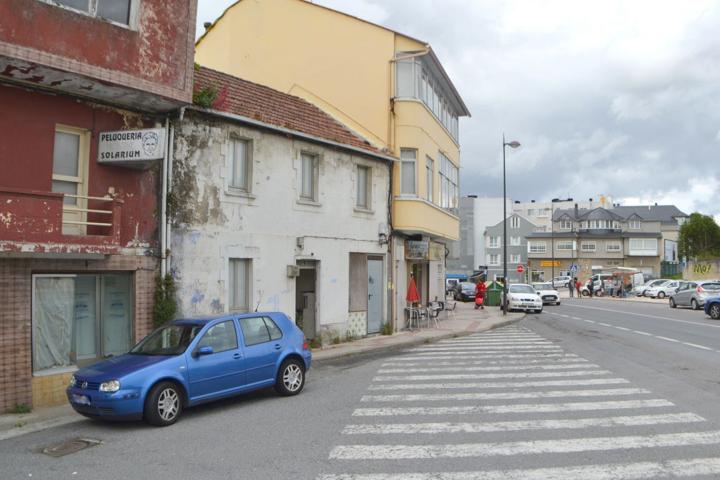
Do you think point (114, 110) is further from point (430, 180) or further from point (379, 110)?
point (430, 180)

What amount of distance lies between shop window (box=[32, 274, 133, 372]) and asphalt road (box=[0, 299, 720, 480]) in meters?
2.35

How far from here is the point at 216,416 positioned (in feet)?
29.0

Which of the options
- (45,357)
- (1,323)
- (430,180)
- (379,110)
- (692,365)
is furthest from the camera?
(430,180)

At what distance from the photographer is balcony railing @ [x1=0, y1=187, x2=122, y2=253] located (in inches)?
367

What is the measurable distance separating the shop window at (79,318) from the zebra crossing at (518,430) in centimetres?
491

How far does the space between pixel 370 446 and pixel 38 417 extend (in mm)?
5527

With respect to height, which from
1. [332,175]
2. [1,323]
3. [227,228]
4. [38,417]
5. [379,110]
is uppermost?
[379,110]

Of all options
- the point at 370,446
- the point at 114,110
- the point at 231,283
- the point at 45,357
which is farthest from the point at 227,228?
the point at 370,446

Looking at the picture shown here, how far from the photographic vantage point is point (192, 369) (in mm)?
8695

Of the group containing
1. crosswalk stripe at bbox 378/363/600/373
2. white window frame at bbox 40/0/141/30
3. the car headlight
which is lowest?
crosswalk stripe at bbox 378/363/600/373

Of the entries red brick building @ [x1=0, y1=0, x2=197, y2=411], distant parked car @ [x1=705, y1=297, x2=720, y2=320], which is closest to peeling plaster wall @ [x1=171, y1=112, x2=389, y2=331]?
red brick building @ [x1=0, y1=0, x2=197, y2=411]

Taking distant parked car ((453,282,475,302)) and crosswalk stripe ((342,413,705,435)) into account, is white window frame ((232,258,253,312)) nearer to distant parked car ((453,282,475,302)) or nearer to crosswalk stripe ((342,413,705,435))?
crosswalk stripe ((342,413,705,435))

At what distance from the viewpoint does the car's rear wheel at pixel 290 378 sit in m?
10.1

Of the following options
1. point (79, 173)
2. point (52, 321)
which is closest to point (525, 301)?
point (79, 173)
